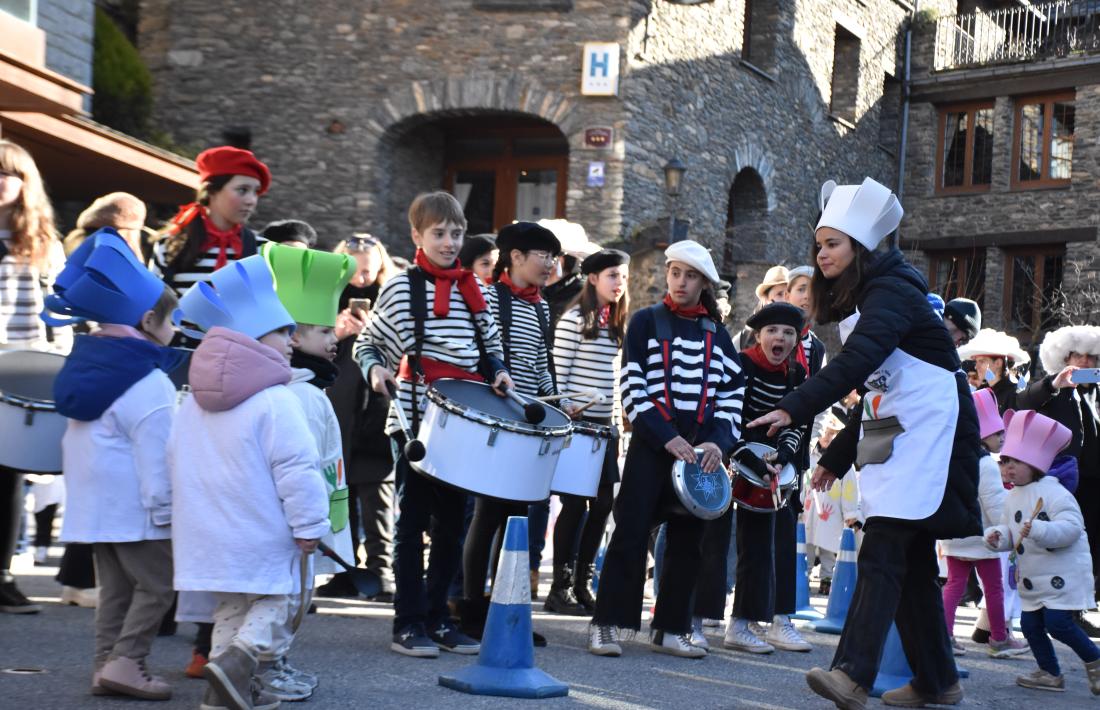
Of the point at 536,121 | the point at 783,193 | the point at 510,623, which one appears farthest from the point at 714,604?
the point at 783,193

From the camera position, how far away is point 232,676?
448cm

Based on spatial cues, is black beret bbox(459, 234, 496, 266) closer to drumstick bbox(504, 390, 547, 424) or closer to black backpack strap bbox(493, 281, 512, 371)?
black backpack strap bbox(493, 281, 512, 371)

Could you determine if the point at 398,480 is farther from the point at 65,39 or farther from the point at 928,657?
the point at 65,39

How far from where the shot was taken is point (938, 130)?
30547mm

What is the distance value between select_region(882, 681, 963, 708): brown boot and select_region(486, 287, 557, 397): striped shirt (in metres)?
2.34

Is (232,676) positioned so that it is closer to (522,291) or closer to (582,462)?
(582,462)

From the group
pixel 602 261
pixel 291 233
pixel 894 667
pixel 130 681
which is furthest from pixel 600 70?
pixel 130 681

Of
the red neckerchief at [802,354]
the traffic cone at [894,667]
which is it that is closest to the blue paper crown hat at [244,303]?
the traffic cone at [894,667]

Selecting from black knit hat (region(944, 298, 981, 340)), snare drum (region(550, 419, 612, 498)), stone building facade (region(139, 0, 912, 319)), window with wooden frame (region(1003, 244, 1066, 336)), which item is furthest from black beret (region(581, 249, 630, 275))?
window with wooden frame (region(1003, 244, 1066, 336))

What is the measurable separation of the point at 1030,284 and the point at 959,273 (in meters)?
1.50

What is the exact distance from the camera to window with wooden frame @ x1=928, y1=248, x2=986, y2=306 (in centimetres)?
2953

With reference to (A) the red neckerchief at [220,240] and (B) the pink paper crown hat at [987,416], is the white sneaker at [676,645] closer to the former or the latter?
(B) the pink paper crown hat at [987,416]

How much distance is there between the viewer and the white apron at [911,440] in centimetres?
549

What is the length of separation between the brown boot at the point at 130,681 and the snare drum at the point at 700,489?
2583 mm
